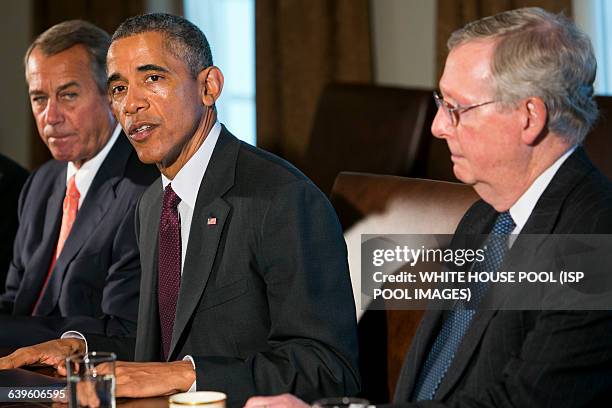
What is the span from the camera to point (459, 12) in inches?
200

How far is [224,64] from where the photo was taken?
604 centimetres

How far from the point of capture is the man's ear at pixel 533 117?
1826mm

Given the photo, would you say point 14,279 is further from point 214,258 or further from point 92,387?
point 92,387

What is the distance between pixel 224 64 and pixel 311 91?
0.68 meters

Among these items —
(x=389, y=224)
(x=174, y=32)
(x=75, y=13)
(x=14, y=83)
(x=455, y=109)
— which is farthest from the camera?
(x=14, y=83)

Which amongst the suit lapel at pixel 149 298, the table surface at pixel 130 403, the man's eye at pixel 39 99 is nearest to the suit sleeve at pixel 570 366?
the table surface at pixel 130 403

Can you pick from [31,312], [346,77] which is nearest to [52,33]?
[31,312]

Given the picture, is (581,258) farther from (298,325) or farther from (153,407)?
(153,407)

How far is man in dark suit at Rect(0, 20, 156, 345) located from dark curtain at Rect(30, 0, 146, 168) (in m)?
2.82

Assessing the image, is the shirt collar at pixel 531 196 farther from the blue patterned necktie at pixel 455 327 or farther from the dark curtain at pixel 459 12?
the dark curtain at pixel 459 12

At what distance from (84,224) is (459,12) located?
2.69 metres

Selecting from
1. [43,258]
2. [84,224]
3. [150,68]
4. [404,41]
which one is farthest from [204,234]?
[404,41]

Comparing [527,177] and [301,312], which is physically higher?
[527,177]

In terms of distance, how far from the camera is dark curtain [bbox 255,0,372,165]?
Result: 5488 mm
